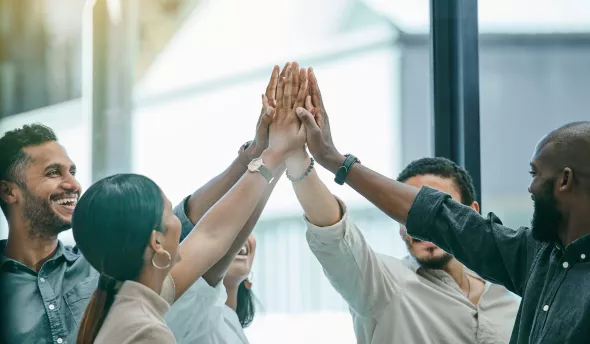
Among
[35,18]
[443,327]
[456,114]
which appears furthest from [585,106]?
[35,18]

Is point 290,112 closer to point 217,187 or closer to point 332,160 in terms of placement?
point 332,160

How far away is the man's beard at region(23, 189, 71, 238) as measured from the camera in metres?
2.44

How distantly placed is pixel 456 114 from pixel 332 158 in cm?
97

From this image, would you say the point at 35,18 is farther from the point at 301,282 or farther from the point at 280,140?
the point at 301,282

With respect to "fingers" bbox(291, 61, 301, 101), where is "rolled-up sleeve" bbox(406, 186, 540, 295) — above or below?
below

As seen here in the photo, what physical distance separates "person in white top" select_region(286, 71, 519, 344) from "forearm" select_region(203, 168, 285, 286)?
140 millimetres

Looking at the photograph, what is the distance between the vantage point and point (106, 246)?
5.96 ft

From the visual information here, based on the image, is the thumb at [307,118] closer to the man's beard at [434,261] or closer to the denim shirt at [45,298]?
the man's beard at [434,261]

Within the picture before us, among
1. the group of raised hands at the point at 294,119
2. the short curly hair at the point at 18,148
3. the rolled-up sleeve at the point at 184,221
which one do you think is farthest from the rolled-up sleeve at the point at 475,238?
the short curly hair at the point at 18,148

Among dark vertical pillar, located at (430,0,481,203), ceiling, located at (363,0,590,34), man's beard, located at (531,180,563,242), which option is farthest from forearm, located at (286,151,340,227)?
ceiling, located at (363,0,590,34)

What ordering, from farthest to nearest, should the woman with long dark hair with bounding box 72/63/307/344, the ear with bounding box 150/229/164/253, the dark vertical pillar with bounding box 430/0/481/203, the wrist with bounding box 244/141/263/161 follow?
the dark vertical pillar with bounding box 430/0/481/203
the wrist with bounding box 244/141/263/161
the ear with bounding box 150/229/164/253
the woman with long dark hair with bounding box 72/63/307/344

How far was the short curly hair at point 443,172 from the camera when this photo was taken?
2.70m

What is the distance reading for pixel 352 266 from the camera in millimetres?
2383

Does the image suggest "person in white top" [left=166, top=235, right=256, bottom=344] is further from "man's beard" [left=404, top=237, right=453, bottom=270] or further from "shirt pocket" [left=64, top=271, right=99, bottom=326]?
"man's beard" [left=404, top=237, right=453, bottom=270]
